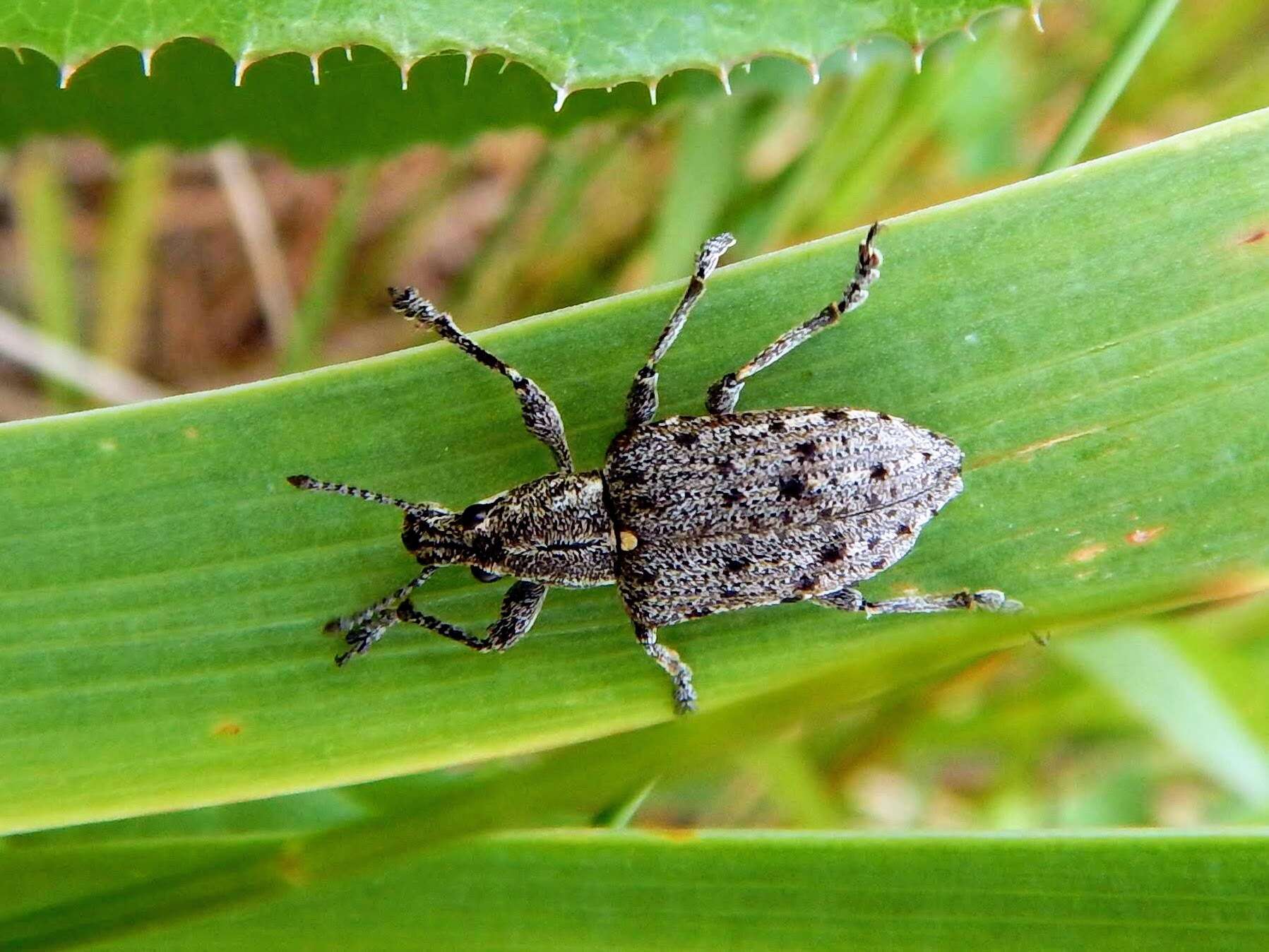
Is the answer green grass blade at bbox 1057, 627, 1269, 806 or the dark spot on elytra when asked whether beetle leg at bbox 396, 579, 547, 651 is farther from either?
green grass blade at bbox 1057, 627, 1269, 806

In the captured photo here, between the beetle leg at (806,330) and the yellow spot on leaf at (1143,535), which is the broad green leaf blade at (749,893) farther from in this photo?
the beetle leg at (806,330)

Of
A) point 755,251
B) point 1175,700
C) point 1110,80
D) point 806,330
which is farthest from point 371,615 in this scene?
point 1175,700

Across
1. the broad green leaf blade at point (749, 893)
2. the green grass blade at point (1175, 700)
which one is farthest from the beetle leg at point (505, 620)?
the green grass blade at point (1175, 700)

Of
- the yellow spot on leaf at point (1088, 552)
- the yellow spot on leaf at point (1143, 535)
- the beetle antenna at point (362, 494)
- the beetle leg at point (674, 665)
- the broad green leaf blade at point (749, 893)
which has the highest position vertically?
the beetle antenna at point (362, 494)

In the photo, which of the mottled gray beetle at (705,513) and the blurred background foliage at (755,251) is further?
the blurred background foliage at (755,251)

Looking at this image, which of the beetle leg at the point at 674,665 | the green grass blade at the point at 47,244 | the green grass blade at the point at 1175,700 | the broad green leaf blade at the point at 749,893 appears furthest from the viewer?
the green grass blade at the point at 47,244
